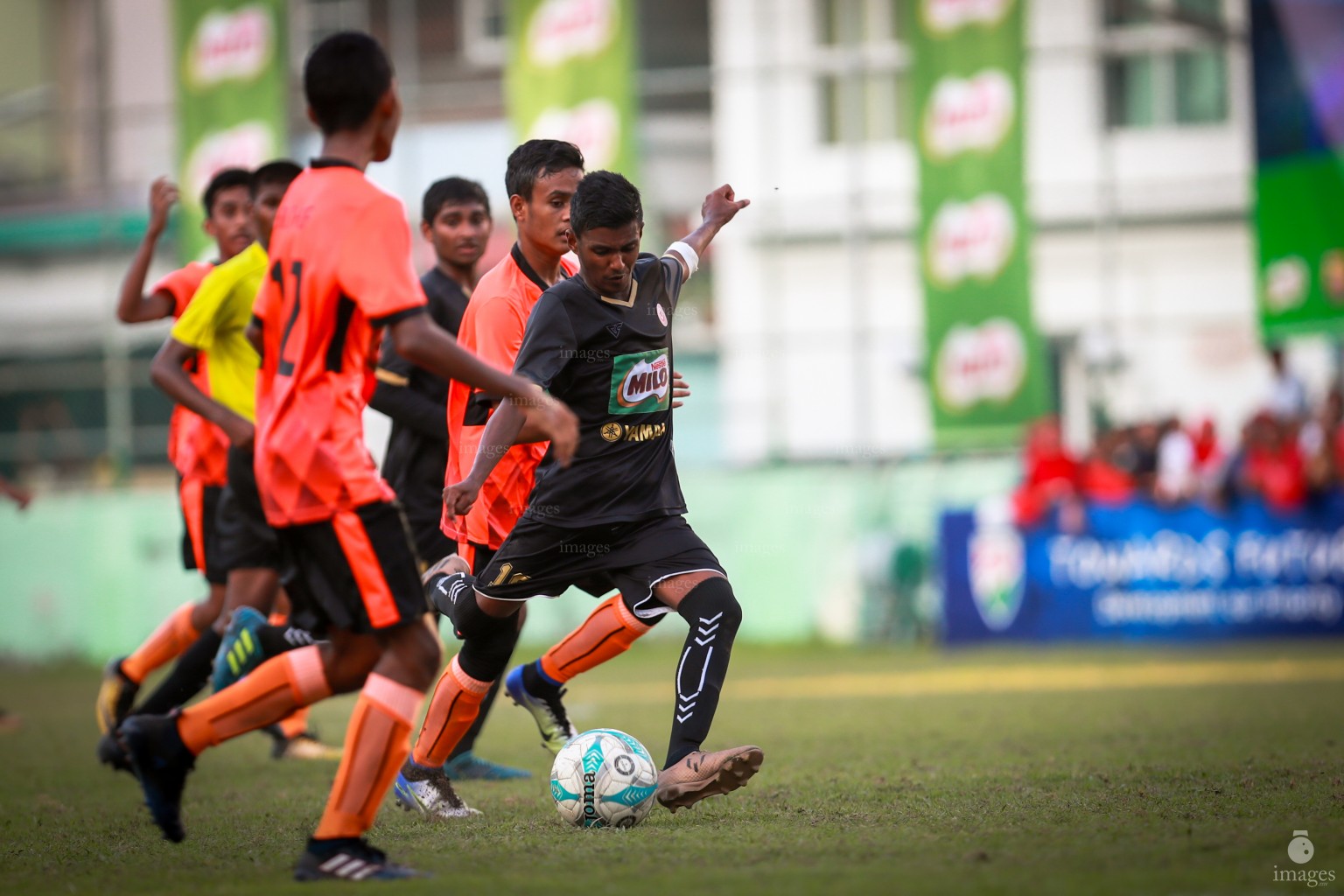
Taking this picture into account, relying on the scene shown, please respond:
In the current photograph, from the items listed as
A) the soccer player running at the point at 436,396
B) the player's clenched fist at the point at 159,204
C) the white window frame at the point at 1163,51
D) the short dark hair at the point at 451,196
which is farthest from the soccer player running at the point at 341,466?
the white window frame at the point at 1163,51

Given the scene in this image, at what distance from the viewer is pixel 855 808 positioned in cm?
552

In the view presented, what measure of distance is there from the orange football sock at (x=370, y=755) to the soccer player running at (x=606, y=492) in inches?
38.7

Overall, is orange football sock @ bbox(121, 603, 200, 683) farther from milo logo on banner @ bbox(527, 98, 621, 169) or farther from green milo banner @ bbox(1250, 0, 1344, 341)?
green milo banner @ bbox(1250, 0, 1344, 341)

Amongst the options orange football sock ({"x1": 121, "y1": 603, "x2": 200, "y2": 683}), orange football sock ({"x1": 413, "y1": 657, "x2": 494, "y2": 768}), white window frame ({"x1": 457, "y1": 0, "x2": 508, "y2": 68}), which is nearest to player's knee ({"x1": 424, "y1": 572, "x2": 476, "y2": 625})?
orange football sock ({"x1": 413, "y1": 657, "x2": 494, "y2": 768})

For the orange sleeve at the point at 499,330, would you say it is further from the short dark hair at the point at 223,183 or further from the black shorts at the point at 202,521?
the black shorts at the point at 202,521

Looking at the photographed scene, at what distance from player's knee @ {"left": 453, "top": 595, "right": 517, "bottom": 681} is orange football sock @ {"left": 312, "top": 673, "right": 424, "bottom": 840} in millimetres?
1151

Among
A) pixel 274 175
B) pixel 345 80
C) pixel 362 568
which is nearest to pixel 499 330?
pixel 274 175

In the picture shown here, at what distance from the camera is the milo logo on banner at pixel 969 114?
51.1 feet

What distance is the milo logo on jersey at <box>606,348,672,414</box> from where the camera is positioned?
5539 mm

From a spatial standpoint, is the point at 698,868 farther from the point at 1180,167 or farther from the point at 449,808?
the point at 1180,167

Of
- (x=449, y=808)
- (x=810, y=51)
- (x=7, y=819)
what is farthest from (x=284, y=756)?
(x=810, y=51)

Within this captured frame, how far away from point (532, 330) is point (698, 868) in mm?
1951

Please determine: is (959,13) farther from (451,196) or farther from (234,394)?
(234,394)

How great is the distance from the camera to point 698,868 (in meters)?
4.39
